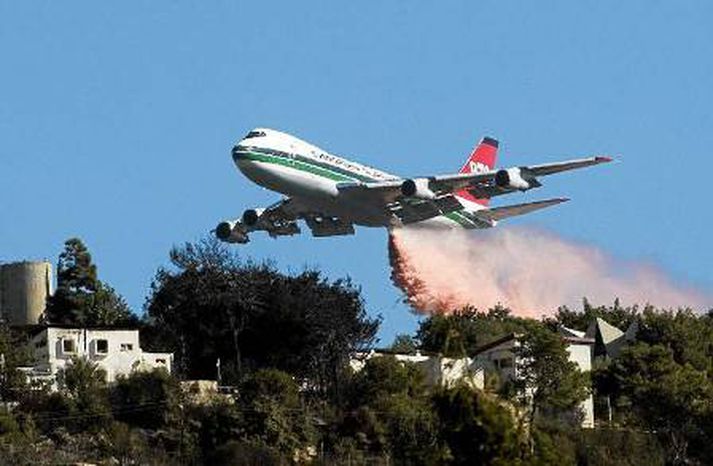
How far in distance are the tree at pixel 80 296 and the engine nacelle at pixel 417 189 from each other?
2286 cm

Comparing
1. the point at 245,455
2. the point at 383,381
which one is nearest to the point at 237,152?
the point at 383,381

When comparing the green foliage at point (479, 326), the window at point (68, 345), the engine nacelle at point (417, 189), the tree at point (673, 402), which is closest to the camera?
the tree at point (673, 402)

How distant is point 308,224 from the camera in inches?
4126

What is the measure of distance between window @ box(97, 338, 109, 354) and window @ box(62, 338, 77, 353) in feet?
3.86

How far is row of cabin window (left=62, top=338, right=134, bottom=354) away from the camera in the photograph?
10094 centimetres

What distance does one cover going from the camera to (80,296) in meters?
119

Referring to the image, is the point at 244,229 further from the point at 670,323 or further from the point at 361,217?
the point at 670,323

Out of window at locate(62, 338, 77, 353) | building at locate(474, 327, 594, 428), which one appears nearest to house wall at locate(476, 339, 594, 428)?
building at locate(474, 327, 594, 428)

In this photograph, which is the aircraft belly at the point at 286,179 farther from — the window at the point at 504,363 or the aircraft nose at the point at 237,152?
the window at the point at 504,363

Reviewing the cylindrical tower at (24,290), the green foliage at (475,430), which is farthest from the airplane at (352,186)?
the green foliage at (475,430)

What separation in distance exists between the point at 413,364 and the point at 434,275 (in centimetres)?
1181

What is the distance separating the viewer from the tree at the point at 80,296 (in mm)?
117188

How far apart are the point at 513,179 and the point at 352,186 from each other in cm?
732

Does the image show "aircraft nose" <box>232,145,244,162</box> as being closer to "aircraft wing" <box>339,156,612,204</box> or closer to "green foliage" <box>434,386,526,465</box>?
"aircraft wing" <box>339,156,612,204</box>
